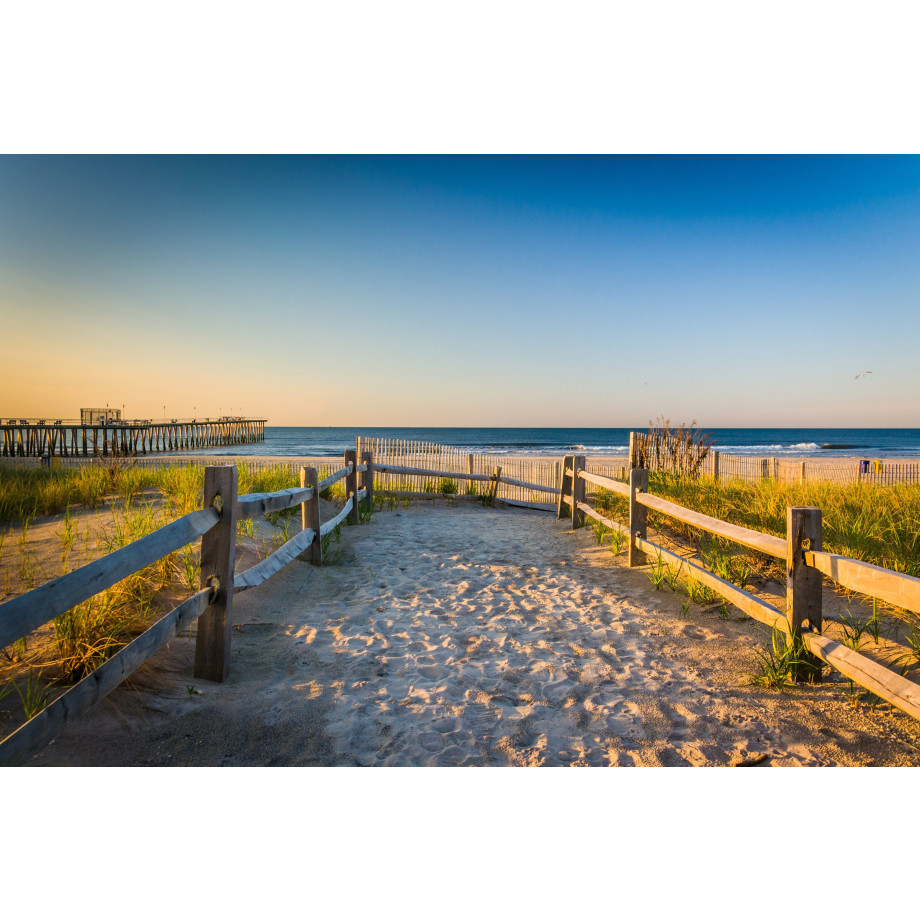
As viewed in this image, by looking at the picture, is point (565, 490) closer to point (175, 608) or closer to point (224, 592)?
point (224, 592)

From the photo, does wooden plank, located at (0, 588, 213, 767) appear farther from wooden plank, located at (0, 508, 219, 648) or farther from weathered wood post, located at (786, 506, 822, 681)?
weathered wood post, located at (786, 506, 822, 681)

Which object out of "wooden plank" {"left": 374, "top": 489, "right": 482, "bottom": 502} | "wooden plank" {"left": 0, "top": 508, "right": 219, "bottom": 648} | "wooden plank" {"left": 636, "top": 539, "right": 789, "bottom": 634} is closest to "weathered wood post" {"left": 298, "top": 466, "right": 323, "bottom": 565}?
"wooden plank" {"left": 0, "top": 508, "right": 219, "bottom": 648}

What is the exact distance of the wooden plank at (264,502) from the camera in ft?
11.6

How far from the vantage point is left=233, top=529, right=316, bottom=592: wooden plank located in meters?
3.59

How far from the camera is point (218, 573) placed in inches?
127

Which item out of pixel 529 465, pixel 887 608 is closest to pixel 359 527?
pixel 887 608

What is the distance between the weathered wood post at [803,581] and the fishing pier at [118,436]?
1721 cm

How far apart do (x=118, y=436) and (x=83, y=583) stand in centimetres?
4846

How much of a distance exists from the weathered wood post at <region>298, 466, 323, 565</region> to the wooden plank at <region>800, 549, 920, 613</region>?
4351 millimetres

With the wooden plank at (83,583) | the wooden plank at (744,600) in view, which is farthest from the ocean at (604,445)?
the wooden plank at (83,583)

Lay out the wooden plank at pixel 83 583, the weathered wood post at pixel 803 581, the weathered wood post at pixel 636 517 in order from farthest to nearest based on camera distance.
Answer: the weathered wood post at pixel 636 517 → the weathered wood post at pixel 803 581 → the wooden plank at pixel 83 583

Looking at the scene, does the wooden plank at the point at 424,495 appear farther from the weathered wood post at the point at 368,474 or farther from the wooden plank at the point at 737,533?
the wooden plank at the point at 737,533

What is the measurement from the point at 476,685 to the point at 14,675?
2.49 meters

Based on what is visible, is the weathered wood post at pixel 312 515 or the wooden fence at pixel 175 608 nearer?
the wooden fence at pixel 175 608
